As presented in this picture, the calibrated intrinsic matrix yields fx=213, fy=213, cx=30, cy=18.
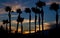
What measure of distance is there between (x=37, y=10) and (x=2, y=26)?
2508cm

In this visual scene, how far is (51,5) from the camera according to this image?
71.1 meters

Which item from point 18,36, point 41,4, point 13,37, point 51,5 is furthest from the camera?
point 18,36

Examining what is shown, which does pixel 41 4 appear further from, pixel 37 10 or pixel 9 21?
pixel 9 21

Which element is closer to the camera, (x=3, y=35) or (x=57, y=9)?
(x=57, y=9)

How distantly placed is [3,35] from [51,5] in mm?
24925

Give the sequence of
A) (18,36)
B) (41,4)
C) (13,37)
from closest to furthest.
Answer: (41,4) < (13,37) < (18,36)

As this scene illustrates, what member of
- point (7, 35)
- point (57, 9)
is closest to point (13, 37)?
point (7, 35)

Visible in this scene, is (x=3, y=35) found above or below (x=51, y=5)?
below

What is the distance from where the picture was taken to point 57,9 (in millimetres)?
72375

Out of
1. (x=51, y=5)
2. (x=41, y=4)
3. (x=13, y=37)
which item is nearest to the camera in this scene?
(x=51, y=5)

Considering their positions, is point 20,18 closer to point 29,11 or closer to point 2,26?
point 29,11

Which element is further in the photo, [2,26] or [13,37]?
[2,26]

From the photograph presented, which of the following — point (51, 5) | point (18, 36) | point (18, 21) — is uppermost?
point (51, 5)

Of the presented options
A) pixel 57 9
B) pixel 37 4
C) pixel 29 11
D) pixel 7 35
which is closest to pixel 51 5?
pixel 57 9
